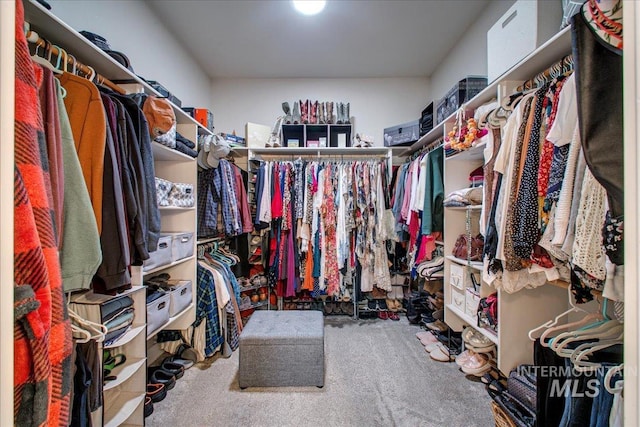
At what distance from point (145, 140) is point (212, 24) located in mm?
1590

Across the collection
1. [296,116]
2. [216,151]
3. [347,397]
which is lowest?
[347,397]

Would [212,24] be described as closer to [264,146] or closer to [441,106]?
[264,146]

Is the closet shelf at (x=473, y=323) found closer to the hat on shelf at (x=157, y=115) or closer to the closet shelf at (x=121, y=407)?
the closet shelf at (x=121, y=407)

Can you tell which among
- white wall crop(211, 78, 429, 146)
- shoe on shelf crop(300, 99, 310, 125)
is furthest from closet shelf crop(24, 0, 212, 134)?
white wall crop(211, 78, 429, 146)

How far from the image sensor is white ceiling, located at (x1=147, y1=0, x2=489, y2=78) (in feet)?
6.45

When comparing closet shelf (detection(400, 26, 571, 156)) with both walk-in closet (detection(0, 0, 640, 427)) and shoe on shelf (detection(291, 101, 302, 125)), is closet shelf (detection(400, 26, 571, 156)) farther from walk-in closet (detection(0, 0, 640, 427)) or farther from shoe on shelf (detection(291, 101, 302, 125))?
shoe on shelf (detection(291, 101, 302, 125))

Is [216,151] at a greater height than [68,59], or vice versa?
[68,59]

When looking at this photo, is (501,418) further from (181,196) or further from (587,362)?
(181,196)

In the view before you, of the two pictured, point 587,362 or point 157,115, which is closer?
point 587,362

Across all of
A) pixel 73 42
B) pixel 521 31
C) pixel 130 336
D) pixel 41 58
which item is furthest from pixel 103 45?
pixel 521 31

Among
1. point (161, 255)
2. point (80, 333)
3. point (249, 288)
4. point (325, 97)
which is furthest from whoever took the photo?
point (325, 97)

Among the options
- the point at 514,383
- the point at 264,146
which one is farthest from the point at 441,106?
the point at 514,383

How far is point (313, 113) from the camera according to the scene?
2.77 m

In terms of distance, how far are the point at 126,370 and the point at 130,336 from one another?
183 millimetres
